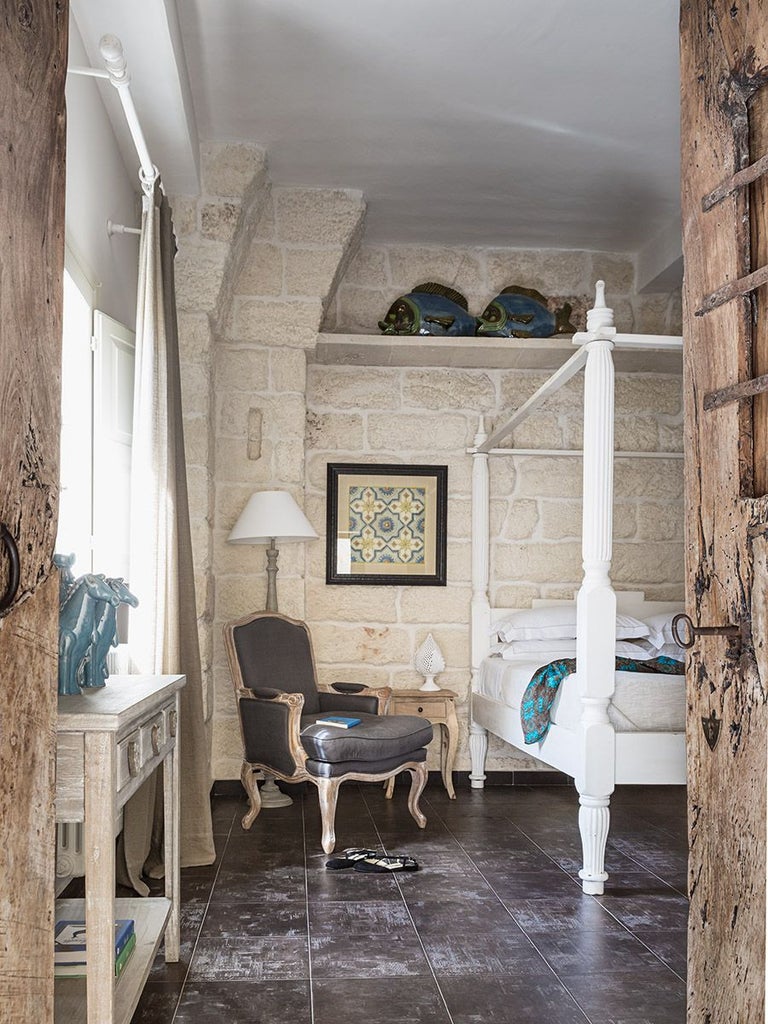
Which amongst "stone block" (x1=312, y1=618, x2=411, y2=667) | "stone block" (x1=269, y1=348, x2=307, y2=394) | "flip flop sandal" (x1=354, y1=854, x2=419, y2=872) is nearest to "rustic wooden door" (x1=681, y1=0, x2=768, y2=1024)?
"flip flop sandal" (x1=354, y1=854, x2=419, y2=872)

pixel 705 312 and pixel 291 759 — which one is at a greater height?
pixel 705 312

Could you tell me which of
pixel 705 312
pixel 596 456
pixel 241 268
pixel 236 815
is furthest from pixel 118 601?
pixel 241 268

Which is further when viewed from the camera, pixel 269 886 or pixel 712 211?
pixel 269 886

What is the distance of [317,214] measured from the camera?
5102mm

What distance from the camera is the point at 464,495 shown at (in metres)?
5.73

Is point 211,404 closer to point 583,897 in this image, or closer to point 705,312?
point 583,897

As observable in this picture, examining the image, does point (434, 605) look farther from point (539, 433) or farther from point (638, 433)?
point (638, 433)

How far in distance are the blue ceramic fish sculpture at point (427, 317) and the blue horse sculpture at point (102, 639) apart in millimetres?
3335

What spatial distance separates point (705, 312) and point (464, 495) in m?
3.95

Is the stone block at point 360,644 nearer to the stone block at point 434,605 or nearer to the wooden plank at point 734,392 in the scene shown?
the stone block at point 434,605

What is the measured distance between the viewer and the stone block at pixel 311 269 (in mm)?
5129

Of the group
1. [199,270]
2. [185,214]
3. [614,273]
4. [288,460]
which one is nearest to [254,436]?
[288,460]

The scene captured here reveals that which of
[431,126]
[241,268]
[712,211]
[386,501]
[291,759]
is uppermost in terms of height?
[431,126]

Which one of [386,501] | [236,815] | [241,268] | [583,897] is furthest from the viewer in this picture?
[386,501]
